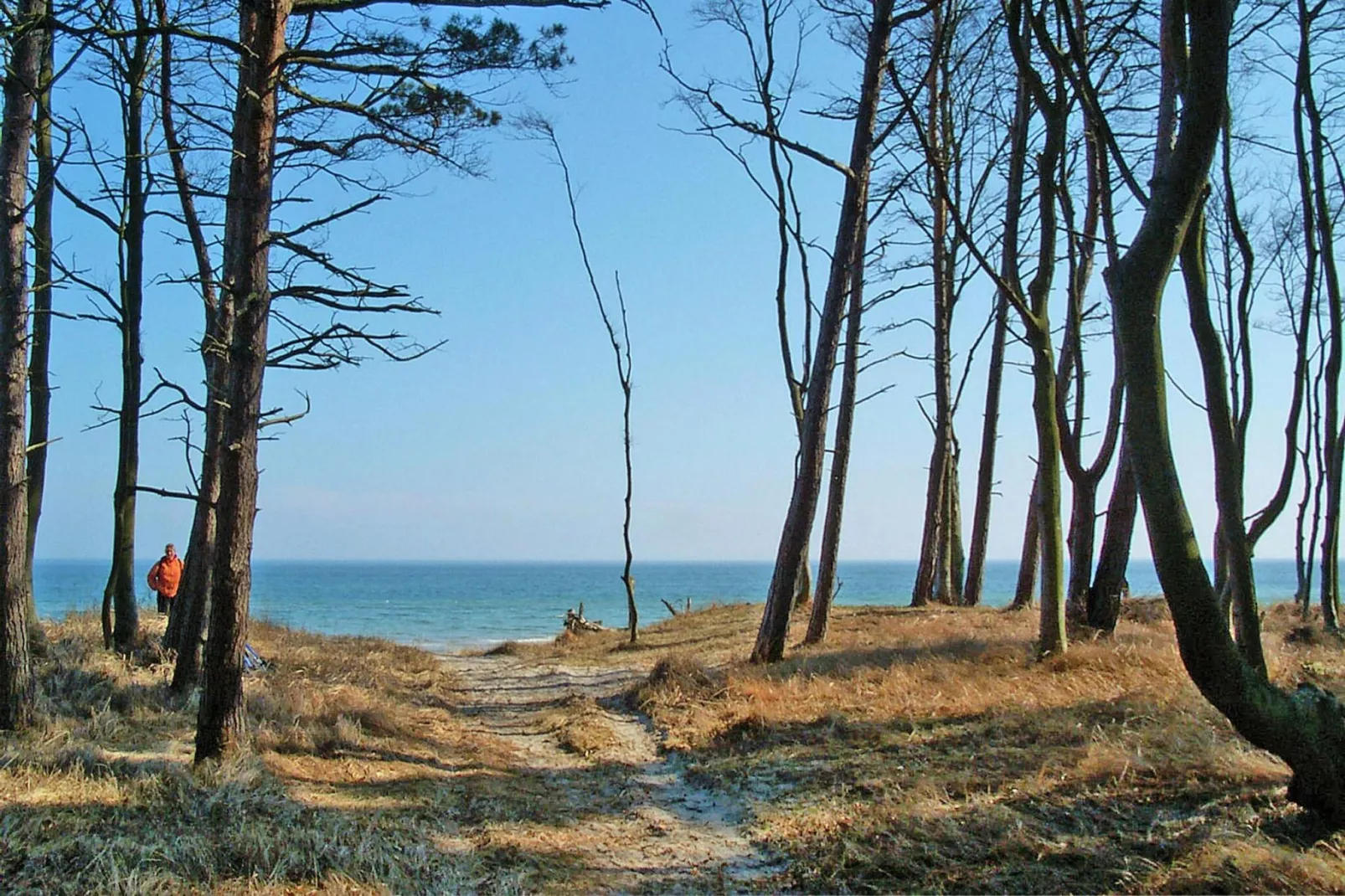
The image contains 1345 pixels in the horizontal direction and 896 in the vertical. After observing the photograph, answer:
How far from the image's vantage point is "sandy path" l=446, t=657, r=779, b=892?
516cm

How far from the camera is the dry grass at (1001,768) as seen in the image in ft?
14.6

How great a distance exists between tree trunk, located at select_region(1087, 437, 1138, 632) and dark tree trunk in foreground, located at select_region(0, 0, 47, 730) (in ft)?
36.3

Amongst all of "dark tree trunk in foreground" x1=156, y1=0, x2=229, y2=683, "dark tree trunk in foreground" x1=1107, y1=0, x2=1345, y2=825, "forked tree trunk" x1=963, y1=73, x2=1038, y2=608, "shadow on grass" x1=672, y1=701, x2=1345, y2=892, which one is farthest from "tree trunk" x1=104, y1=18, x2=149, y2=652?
"forked tree trunk" x1=963, y1=73, x2=1038, y2=608

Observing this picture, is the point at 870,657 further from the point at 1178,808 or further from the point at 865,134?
the point at 865,134

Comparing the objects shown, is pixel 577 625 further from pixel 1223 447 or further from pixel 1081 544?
pixel 1223 447

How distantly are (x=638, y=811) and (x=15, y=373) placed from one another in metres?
5.71

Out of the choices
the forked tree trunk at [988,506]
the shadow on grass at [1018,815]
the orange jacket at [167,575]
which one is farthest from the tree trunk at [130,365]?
the forked tree trunk at [988,506]

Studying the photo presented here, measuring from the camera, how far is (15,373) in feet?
22.6

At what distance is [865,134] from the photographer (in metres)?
12.3

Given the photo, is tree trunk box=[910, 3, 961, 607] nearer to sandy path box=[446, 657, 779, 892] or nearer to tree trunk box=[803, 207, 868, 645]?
tree trunk box=[803, 207, 868, 645]

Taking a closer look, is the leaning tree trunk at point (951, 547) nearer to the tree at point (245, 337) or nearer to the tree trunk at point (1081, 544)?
the tree trunk at point (1081, 544)

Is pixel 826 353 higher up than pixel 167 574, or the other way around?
pixel 826 353

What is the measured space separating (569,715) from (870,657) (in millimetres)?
3637

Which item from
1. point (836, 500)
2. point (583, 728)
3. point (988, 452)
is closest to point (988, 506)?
point (988, 452)
